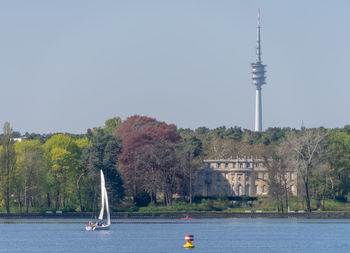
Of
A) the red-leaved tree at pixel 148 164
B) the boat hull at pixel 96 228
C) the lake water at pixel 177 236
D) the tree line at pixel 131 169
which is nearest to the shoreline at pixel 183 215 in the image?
the tree line at pixel 131 169

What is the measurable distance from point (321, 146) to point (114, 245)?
189ft

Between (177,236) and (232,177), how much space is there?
2436 inches

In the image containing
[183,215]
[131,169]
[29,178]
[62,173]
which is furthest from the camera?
[131,169]

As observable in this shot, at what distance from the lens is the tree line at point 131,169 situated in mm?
133125

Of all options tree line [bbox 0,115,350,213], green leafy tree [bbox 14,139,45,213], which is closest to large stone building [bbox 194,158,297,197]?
tree line [bbox 0,115,350,213]

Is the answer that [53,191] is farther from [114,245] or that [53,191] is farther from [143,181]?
[114,245]

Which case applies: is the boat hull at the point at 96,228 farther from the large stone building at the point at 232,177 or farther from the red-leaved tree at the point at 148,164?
the large stone building at the point at 232,177

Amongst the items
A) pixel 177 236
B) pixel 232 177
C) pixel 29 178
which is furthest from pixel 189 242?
pixel 232 177

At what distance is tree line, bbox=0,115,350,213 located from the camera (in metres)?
133

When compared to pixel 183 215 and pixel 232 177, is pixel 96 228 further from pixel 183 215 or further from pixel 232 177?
pixel 232 177

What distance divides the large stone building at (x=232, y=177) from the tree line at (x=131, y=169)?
8.94m

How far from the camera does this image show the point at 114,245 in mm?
88750

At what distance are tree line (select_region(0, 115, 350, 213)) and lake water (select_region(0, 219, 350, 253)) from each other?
7.63 m

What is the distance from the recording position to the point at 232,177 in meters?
159
